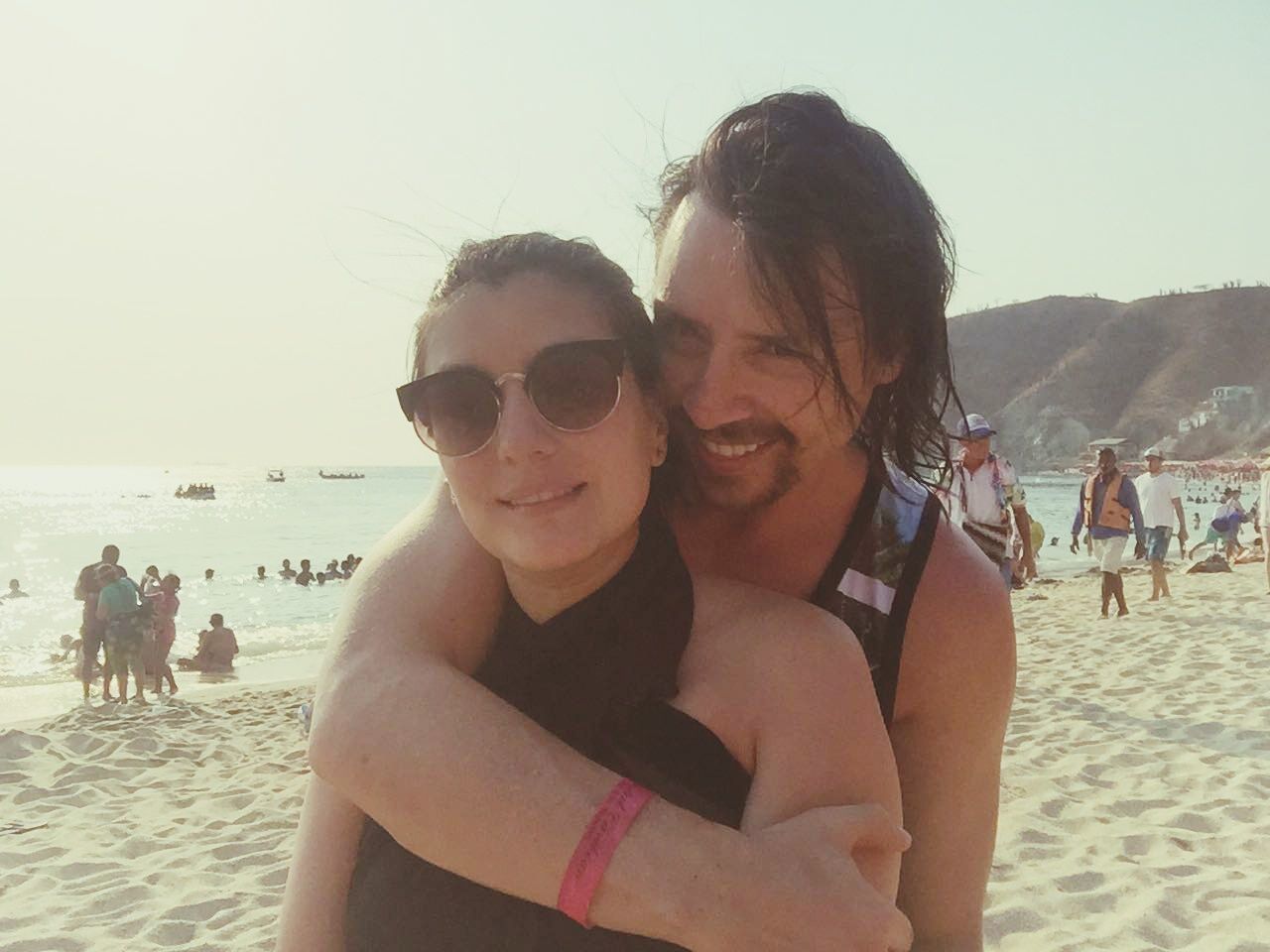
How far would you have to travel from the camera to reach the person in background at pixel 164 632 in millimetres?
13773

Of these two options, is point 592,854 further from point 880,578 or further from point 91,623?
point 91,623


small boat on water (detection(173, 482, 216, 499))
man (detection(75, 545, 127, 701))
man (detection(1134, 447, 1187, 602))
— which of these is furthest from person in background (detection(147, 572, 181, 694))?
small boat on water (detection(173, 482, 216, 499))

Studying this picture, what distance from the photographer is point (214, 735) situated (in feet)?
31.4

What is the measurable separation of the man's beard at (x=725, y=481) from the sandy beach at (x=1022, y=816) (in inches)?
116

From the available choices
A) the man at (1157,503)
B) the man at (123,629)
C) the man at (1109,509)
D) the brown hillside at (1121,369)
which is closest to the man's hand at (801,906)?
the man at (123,629)

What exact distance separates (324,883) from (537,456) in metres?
0.85

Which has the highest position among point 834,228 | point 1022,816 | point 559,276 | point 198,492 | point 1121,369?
point 1121,369

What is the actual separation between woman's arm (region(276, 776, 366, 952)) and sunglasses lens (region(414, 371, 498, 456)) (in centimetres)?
65

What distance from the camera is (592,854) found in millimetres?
1271

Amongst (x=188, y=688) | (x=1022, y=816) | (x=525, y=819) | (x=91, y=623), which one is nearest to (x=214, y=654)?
(x=188, y=688)

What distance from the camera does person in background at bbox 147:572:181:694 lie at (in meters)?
13.8

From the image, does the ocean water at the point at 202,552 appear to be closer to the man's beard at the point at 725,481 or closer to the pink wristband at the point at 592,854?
the man's beard at the point at 725,481

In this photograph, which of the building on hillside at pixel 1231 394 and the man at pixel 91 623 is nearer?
the man at pixel 91 623

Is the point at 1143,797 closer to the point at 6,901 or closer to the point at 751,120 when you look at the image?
the point at 751,120
